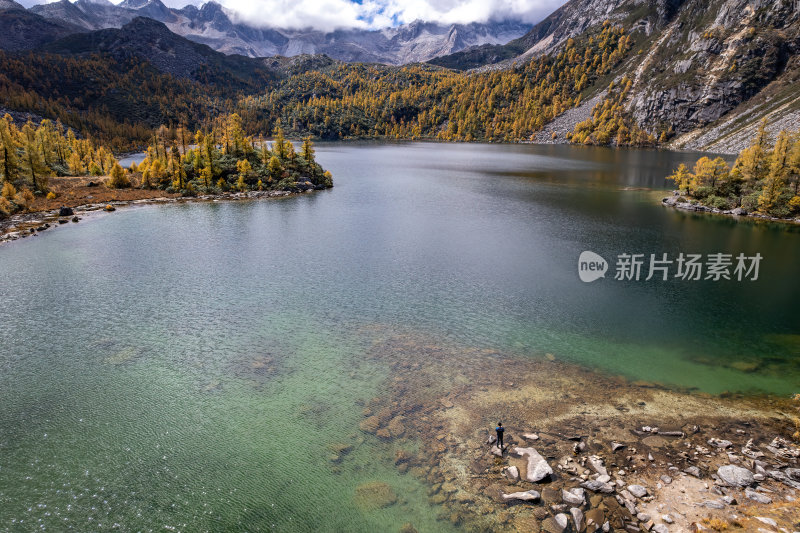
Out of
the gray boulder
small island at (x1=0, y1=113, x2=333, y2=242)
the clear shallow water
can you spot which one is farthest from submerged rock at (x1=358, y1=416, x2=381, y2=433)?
small island at (x1=0, y1=113, x2=333, y2=242)

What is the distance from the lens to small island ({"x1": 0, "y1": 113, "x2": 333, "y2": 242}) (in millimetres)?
77250

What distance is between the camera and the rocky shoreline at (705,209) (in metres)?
72.4

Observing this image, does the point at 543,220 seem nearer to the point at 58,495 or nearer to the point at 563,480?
the point at 563,480

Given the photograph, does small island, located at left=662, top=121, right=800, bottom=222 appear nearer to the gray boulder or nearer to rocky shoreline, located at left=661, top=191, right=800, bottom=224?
rocky shoreline, located at left=661, top=191, right=800, bottom=224

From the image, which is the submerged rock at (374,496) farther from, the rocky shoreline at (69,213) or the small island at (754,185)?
the small island at (754,185)

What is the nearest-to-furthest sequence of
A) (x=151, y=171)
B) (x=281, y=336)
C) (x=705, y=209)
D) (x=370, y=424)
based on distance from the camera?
(x=370, y=424) → (x=281, y=336) → (x=705, y=209) → (x=151, y=171)

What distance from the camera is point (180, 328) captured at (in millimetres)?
34719

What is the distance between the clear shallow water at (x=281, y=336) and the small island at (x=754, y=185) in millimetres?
8788

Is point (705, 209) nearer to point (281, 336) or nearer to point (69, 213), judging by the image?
point (281, 336)

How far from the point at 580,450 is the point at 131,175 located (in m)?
117

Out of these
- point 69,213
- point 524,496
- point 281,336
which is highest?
point 69,213

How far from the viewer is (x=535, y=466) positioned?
20.1 m

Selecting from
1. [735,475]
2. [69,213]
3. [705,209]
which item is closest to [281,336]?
[735,475]

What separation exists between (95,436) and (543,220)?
6708cm
